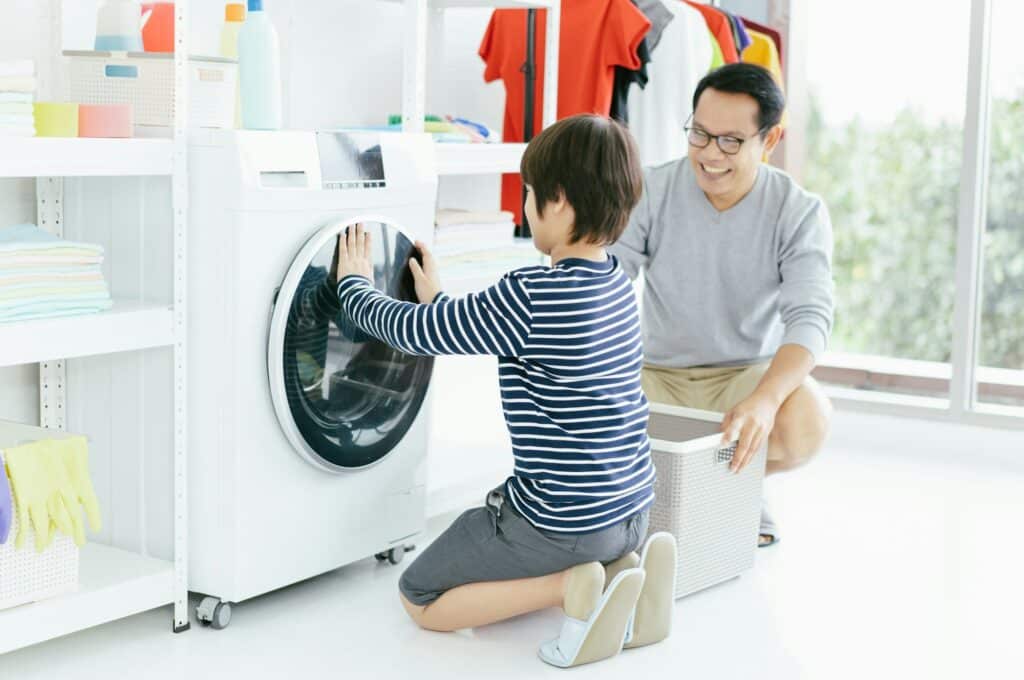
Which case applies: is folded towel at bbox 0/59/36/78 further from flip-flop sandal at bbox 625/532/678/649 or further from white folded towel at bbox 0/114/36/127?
flip-flop sandal at bbox 625/532/678/649

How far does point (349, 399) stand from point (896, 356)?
2448mm

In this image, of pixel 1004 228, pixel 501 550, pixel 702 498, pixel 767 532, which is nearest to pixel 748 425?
pixel 702 498

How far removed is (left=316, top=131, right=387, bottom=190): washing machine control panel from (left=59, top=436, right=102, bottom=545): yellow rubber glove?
60 cm

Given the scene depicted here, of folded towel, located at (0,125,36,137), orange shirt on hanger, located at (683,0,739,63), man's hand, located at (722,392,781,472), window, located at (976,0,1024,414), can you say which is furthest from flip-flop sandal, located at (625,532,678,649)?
window, located at (976,0,1024,414)

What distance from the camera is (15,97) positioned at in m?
1.92

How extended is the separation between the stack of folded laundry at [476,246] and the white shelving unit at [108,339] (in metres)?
0.74

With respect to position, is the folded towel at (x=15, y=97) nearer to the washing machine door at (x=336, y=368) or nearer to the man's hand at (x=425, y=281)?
the washing machine door at (x=336, y=368)

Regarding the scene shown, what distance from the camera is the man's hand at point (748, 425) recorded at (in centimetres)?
245

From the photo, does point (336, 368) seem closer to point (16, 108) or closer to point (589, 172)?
point (589, 172)

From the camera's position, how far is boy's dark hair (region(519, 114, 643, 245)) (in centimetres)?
210

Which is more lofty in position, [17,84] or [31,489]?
[17,84]

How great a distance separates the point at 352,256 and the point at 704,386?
90 centimetres

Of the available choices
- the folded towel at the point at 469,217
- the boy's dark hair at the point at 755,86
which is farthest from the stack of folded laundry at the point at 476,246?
the boy's dark hair at the point at 755,86

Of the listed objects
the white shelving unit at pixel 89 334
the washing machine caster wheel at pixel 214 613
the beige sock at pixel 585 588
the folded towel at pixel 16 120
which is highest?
the folded towel at pixel 16 120
